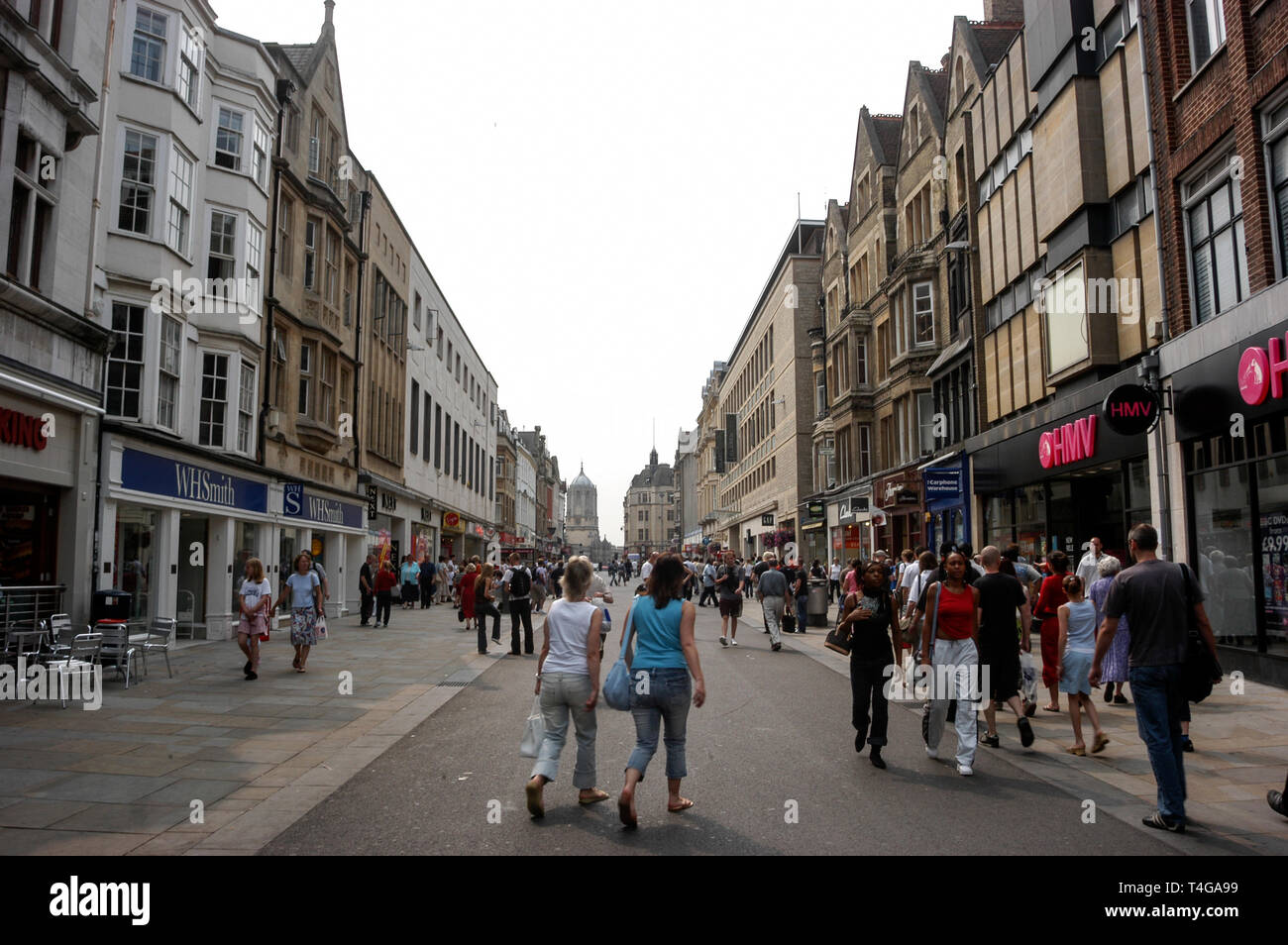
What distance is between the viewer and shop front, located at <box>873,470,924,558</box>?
90.3ft

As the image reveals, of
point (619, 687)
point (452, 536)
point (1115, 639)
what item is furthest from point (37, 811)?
point (452, 536)

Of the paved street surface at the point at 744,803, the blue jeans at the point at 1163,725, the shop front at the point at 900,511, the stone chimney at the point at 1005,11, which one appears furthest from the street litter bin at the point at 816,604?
the stone chimney at the point at 1005,11

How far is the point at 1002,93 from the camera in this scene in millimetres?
20562

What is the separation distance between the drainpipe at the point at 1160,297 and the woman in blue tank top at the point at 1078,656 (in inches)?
255

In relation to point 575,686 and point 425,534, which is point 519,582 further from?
point 425,534

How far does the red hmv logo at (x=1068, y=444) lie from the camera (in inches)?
628

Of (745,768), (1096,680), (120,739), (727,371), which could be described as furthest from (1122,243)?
(727,371)

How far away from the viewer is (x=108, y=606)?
40.0ft

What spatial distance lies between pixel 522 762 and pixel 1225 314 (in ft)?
37.8

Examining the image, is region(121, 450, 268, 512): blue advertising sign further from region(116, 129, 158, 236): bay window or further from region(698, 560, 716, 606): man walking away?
region(698, 560, 716, 606): man walking away

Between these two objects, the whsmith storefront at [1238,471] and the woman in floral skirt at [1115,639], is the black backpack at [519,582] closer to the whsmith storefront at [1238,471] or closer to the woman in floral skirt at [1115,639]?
the woman in floral skirt at [1115,639]

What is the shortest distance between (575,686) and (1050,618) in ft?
21.2

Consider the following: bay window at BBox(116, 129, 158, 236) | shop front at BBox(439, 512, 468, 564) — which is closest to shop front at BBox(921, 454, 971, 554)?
bay window at BBox(116, 129, 158, 236)
